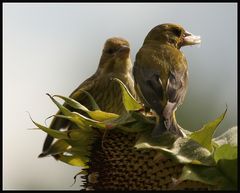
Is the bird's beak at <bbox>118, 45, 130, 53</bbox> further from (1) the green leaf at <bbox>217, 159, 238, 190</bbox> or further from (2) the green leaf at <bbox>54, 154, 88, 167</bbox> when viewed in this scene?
(1) the green leaf at <bbox>217, 159, 238, 190</bbox>

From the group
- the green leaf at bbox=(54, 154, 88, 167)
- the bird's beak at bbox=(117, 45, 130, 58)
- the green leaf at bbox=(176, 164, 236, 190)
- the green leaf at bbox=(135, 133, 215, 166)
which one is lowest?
the bird's beak at bbox=(117, 45, 130, 58)

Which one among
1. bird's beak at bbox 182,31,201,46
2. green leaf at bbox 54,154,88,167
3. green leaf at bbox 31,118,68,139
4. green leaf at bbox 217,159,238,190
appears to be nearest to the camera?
green leaf at bbox 217,159,238,190

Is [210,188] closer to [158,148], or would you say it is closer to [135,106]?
[158,148]

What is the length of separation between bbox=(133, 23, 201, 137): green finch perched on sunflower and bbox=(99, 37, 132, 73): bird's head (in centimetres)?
154

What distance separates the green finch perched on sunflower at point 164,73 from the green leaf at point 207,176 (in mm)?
260

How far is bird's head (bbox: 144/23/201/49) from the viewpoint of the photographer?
5.15 meters

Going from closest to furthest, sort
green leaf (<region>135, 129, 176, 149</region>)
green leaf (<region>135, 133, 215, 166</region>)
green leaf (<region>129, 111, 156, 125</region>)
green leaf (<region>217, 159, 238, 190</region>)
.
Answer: green leaf (<region>217, 159, 238, 190</region>) < green leaf (<region>135, 133, 215, 166</region>) < green leaf (<region>135, 129, 176, 149</region>) < green leaf (<region>129, 111, 156, 125</region>)

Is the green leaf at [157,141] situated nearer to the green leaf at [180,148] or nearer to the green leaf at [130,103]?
the green leaf at [180,148]

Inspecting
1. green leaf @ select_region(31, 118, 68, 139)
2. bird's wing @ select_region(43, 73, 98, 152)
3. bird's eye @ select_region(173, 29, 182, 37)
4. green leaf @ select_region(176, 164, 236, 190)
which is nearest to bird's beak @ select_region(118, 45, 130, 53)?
bird's wing @ select_region(43, 73, 98, 152)

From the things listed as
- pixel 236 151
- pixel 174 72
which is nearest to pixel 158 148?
pixel 236 151

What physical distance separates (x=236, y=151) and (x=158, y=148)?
0.38 metres

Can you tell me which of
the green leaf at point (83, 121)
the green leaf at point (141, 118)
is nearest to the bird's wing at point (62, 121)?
the green leaf at point (83, 121)

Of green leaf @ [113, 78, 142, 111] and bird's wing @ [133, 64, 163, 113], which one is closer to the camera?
green leaf @ [113, 78, 142, 111]

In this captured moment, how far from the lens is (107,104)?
21.3 feet
